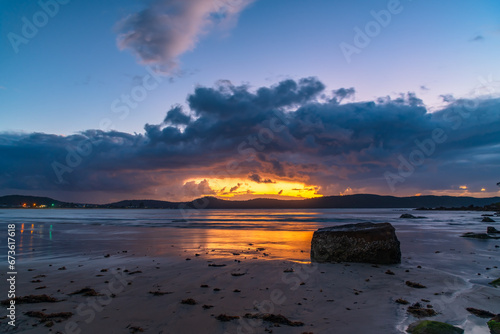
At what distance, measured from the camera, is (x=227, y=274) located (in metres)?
9.14

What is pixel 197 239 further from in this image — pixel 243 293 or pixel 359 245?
pixel 243 293

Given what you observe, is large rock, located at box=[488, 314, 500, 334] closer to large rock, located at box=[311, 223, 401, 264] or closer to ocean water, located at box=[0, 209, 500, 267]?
large rock, located at box=[311, 223, 401, 264]

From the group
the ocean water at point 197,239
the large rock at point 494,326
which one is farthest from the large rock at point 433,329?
the ocean water at point 197,239

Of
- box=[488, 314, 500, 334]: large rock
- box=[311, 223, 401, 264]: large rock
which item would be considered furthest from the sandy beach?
box=[311, 223, 401, 264]: large rock

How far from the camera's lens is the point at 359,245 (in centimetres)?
1140

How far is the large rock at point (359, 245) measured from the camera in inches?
439

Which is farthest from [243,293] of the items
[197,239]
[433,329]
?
[197,239]

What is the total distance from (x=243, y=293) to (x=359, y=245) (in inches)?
243

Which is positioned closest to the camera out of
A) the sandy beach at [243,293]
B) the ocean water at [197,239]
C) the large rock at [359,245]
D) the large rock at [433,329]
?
the large rock at [433,329]

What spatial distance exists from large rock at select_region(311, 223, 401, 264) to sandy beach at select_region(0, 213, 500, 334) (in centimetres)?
69

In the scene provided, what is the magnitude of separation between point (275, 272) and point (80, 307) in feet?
18.2

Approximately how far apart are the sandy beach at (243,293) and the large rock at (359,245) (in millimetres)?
690

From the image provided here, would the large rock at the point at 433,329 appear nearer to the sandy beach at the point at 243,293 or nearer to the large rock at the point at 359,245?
the sandy beach at the point at 243,293

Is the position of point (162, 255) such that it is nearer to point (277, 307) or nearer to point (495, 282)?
point (277, 307)
